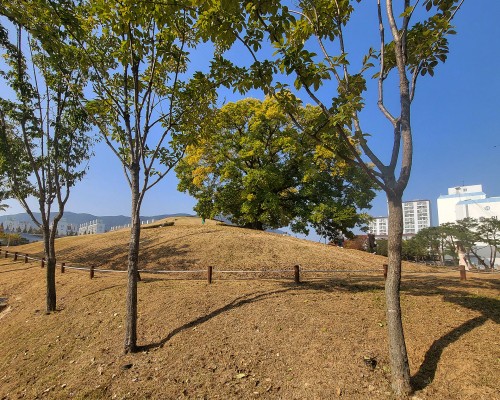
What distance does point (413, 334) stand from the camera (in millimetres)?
6375

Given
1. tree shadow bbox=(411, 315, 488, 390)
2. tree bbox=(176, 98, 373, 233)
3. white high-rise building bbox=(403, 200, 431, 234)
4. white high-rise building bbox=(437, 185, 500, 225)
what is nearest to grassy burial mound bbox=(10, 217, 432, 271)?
tree bbox=(176, 98, 373, 233)

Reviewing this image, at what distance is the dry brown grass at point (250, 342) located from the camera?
5180mm

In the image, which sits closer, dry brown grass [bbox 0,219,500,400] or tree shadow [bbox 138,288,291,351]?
dry brown grass [bbox 0,219,500,400]

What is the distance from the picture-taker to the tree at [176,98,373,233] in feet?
69.3

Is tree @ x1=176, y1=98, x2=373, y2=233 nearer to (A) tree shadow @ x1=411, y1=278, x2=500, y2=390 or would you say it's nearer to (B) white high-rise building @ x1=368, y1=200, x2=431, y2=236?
(A) tree shadow @ x1=411, y1=278, x2=500, y2=390

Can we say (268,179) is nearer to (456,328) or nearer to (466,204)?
(456,328)

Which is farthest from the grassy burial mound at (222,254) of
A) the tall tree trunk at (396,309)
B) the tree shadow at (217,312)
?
the tall tree trunk at (396,309)

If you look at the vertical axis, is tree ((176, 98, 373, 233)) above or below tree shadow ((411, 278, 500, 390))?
above

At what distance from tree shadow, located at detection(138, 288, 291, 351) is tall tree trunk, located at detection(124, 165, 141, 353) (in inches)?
12.7

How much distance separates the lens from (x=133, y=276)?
7.18 meters

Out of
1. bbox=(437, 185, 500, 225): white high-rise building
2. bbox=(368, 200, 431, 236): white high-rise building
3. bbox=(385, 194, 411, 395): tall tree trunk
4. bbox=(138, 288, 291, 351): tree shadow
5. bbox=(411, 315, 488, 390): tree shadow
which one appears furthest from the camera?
bbox=(368, 200, 431, 236): white high-rise building

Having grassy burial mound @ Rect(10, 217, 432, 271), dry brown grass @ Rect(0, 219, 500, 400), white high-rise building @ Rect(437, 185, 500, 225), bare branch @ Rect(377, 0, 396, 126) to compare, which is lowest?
dry brown grass @ Rect(0, 219, 500, 400)

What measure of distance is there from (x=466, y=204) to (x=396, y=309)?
138405 mm

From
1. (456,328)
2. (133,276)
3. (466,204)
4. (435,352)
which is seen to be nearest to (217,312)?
(133,276)
